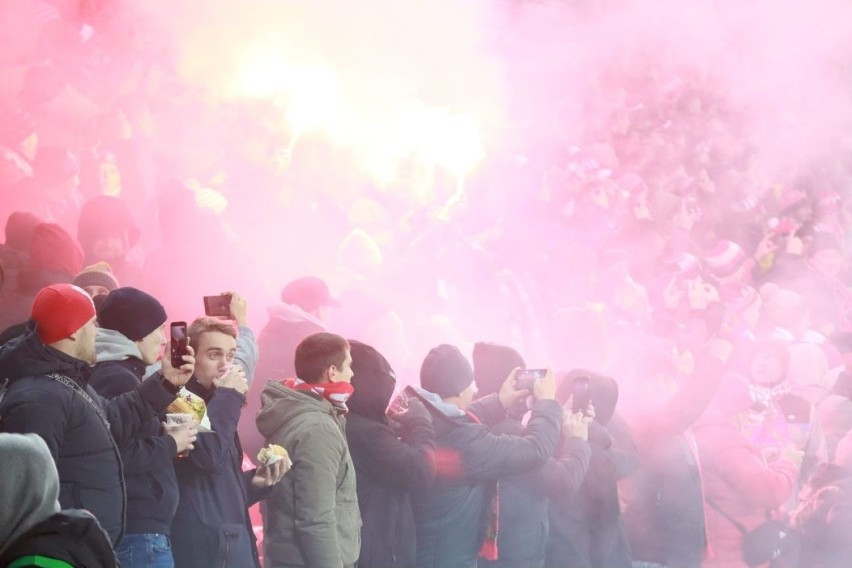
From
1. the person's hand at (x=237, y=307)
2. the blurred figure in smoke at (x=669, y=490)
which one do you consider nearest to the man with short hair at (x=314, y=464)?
the person's hand at (x=237, y=307)

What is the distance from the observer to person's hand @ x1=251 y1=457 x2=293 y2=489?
2.79 metres

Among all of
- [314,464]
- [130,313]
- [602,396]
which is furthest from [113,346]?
[602,396]

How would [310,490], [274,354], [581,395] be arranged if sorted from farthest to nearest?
[274,354] < [581,395] < [310,490]

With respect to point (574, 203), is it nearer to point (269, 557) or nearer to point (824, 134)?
point (824, 134)

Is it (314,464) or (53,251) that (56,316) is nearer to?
(314,464)

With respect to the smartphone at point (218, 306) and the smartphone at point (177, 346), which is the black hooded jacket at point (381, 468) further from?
the smartphone at point (177, 346)

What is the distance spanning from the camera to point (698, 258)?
733cm

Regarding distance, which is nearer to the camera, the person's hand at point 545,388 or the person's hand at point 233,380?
the person's hand at point 233,380

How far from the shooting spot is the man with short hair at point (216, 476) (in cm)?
269

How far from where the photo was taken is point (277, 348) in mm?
4184

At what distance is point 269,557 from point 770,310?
5272mm

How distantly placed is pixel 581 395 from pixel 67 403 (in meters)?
2.27

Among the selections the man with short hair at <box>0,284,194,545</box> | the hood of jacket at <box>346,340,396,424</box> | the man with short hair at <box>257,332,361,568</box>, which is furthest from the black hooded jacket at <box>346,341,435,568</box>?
the man with short hair at <box>0,284,194,545</box>

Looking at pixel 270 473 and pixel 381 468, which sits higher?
pixel 381 468
